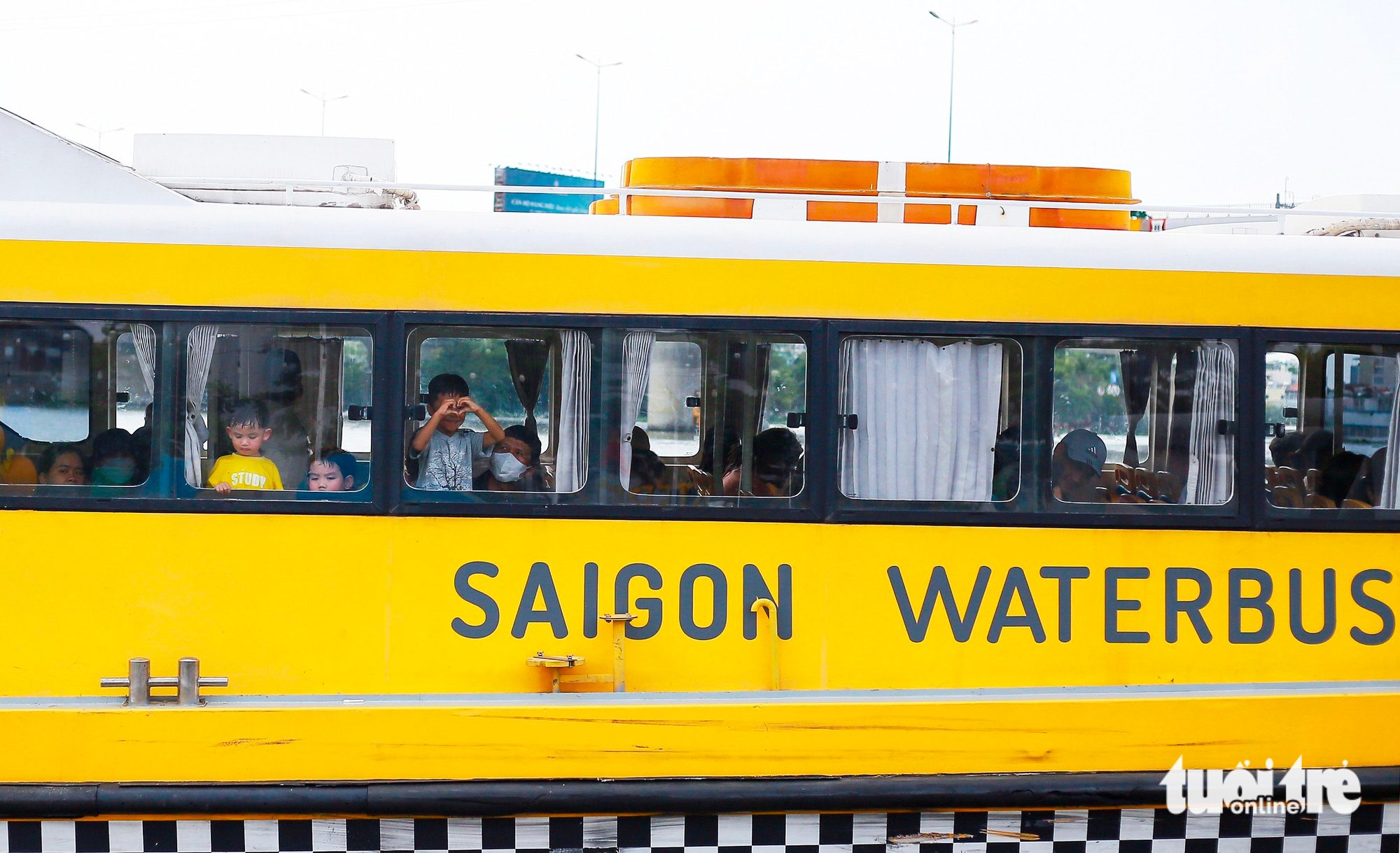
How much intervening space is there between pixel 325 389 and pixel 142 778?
4.34ft

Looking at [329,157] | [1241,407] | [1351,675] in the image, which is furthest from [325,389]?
[1351,675]

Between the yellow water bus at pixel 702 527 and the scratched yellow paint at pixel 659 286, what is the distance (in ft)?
0.04

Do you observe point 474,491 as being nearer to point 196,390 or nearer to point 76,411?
point 196,390

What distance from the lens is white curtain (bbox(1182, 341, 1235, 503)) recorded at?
3953 millimetres

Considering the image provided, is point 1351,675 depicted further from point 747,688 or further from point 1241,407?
point 747,688

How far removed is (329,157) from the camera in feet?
15.1

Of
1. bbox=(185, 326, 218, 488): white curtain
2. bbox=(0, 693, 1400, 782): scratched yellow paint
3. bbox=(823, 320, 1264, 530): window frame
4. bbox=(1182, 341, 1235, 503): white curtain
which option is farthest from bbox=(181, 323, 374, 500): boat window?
bbox=(1182, 341, 1235, 503): white curtain

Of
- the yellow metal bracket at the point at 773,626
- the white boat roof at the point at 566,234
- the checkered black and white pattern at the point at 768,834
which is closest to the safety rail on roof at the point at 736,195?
the white boat roof at the point at 566,234

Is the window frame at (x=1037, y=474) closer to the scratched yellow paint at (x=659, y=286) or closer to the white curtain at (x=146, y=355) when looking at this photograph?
the scratched yellow paint at (x=659, y=286)

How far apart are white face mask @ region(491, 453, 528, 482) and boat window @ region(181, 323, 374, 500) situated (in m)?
0.41

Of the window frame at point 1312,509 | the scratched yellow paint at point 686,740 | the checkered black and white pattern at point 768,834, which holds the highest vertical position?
the window frame at point 1312,509

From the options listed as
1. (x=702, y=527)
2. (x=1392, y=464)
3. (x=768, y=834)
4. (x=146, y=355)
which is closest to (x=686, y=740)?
(x=768, y=834)

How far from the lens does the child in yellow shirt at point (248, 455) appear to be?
3807mm

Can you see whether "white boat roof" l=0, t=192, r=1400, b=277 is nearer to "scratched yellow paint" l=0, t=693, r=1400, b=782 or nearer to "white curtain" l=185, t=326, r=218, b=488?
"white curtain" l=185, t=326, r=218, b=488
